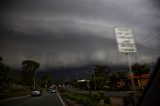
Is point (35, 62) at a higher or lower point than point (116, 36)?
higher

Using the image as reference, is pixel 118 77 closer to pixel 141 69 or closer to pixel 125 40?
pixel 141 69

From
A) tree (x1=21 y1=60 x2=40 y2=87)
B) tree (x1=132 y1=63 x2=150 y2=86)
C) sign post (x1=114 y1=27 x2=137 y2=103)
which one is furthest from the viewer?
tree (x1=21 y1=60 x2=40 y2=87)

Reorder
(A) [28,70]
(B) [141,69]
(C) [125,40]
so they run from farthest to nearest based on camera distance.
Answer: (A) [28,70]
(B) [141,69]
(C) [125,40]

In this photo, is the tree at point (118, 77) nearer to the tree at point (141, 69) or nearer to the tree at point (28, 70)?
the tree at point (141, 69)

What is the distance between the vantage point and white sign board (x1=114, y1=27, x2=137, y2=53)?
5277 mm

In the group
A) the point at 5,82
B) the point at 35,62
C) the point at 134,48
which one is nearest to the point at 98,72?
the point at 35,62

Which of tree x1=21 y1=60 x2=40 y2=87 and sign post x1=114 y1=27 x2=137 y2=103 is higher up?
tree x1=21 y1=60 x2=40 y2=87

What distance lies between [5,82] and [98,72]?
9336cm

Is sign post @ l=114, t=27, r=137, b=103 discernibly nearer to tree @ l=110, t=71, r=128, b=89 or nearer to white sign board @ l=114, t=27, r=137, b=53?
white sign board @ l=114, t=27, r=137, b=53

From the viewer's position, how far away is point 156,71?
2.32 meters

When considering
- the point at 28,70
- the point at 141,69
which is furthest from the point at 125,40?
the point at 28,70

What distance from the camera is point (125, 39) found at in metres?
5.36

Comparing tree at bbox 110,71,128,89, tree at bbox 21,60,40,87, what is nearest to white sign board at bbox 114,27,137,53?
tree at bbox 110,71,128,89

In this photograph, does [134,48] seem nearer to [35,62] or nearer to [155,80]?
[155,80]
